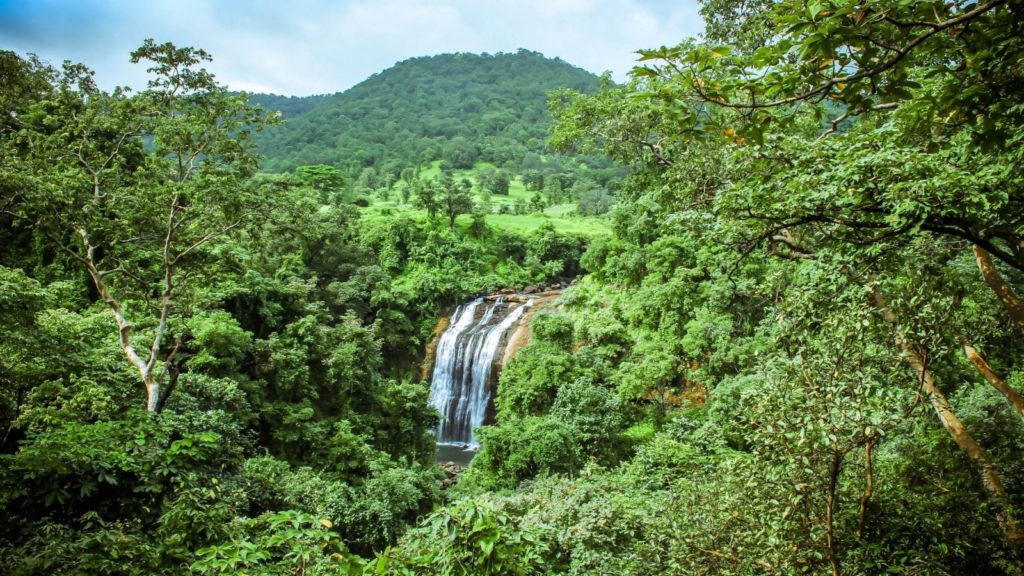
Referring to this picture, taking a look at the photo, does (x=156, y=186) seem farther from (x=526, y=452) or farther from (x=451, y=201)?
(x=451, y=201)

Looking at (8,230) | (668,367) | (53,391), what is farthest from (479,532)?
(8,230)

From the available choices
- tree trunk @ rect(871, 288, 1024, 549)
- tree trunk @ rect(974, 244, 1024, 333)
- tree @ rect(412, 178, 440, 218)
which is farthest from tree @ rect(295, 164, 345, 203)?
tree trunk @ rect(871, 288, 1024, 549)

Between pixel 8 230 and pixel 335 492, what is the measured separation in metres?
14.0

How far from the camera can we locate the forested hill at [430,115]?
77.1 m

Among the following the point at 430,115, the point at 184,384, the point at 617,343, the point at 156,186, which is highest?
the point at 430,115

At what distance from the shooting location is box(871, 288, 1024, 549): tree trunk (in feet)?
12.3

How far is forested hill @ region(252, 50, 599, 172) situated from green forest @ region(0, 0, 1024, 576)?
56.6 metres

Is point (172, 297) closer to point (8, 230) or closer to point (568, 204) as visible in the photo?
point (8, 230)

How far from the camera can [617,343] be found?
54.0 ft

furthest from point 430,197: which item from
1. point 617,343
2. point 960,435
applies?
point 960,435

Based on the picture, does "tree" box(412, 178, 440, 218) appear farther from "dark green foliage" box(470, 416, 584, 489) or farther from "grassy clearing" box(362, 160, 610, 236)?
"dark green foliage" box(470, 416, 584, 489)

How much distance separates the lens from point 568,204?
172ft

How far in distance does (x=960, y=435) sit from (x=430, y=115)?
111176mm

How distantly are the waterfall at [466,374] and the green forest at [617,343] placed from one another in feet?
6.71
